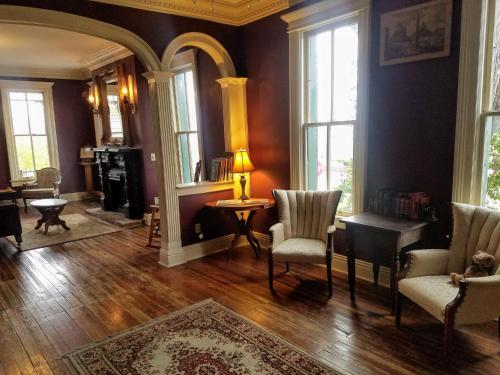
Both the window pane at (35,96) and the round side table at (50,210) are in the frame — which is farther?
the window pane at (35,96)

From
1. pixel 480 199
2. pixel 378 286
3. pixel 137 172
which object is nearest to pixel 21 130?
pixel 137 172

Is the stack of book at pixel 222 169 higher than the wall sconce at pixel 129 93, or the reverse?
the wall sconce at pixel 129 93

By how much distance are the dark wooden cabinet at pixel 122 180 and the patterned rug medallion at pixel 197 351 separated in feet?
12.4

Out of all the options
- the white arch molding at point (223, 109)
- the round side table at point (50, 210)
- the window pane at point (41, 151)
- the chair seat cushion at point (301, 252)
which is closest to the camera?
the chair seat cushion at point (301, 252)

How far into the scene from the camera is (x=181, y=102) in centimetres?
569

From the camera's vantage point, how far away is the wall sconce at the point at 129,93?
19.7 feet

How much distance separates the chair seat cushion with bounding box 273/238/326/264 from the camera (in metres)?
3.12

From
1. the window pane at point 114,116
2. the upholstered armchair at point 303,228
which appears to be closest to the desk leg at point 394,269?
the upholstered armchair at point 303,228

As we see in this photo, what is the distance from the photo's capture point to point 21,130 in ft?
25.9

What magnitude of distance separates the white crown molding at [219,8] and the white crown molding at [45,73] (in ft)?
17.0

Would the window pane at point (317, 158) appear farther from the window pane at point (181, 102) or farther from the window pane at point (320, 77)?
the window pane at point (181, 102)

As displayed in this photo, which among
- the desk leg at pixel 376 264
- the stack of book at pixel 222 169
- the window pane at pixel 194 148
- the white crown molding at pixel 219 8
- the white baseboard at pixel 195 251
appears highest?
the white crown molding at pixel 219 8

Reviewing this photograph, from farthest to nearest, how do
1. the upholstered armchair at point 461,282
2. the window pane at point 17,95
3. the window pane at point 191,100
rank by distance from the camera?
the window pane at point 17,95 < the window pane at point 191,100 < the upholstered armchair at point 461,282

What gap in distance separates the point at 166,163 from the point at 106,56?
371cm
